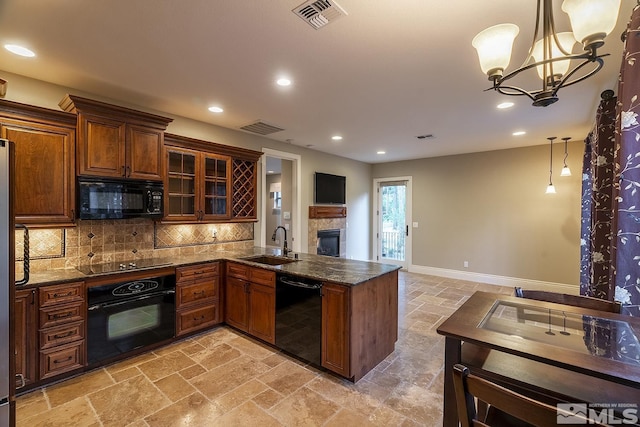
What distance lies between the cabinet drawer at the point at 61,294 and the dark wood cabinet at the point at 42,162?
22.4 inches

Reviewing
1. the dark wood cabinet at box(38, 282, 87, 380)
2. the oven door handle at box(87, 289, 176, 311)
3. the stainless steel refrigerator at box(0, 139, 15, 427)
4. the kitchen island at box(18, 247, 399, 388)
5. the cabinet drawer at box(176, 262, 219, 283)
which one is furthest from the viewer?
the cabinet drawer at box(176, 262, 219, 283)

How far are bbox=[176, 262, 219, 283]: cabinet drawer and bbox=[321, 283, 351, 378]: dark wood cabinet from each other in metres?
1.60

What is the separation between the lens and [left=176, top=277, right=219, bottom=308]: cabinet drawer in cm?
316

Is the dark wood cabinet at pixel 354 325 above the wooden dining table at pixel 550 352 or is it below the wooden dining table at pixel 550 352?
below

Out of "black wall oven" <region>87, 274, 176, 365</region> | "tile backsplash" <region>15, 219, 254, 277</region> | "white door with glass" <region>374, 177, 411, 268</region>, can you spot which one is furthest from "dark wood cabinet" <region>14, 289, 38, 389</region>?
"white door with glass" <region>374, 177, 411, 268</region>

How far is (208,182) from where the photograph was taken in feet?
12.4

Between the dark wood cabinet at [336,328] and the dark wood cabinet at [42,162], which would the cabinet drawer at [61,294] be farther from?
the dark wood cabinet at [336,328]

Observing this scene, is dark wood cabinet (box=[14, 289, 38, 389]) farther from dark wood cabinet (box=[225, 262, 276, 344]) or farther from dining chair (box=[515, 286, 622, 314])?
dining chair (box=[515, 286, 622, 314])

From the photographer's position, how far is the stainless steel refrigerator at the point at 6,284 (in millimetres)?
1344

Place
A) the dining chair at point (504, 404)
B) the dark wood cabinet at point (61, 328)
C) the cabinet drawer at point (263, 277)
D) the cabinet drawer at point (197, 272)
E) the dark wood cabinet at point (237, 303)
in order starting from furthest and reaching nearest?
the dark wood cabinet at point (237, 303) < the cabinet drawer at point (197, 272) < the cabinet drawer at point (263, 277) < the dark wood cabinet at point (61, 328) < the dining chair at point (504, 404)

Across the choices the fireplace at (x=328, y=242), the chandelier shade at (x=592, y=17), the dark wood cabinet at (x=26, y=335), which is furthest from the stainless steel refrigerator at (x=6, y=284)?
the fireplace at (x=328, y=242)

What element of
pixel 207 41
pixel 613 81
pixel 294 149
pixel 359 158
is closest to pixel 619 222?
pixel 613 81

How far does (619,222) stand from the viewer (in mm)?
1524

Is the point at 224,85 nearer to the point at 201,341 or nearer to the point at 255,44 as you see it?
the point at 255,44
